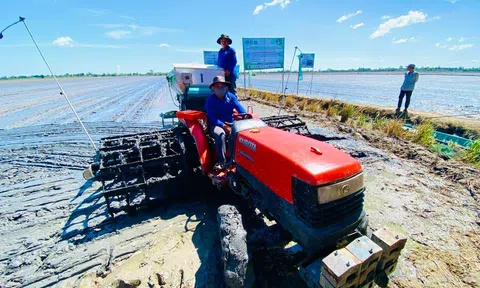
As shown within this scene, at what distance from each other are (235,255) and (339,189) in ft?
3.51

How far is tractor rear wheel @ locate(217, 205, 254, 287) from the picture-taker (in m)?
2.09

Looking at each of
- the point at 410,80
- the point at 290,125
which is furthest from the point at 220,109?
the point at 410,80

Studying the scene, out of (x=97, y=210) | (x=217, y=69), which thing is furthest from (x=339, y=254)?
(x=217, y=69)

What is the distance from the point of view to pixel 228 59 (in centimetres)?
598

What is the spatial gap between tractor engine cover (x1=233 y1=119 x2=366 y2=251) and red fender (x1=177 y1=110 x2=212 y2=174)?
133 cm

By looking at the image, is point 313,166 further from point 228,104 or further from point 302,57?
point 302,57

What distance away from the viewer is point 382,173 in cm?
493

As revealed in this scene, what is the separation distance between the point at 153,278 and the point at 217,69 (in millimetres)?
4781

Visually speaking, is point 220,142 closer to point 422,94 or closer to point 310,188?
point 310,188

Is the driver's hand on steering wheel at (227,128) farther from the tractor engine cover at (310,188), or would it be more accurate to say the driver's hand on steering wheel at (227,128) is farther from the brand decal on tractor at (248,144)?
the tractor engine cover at (310,188)

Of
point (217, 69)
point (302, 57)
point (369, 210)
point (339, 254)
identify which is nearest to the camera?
point (339, 254)

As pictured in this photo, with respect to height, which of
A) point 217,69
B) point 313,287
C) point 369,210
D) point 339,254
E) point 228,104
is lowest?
point 369,210

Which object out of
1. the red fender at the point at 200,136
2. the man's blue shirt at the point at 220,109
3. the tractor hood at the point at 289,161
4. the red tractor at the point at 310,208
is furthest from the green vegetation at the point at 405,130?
the red fender at the point at 200,136

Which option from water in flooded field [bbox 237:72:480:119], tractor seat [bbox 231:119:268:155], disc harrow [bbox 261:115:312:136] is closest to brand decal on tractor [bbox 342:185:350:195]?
tractor seat [bbox 231:119:268:155]
